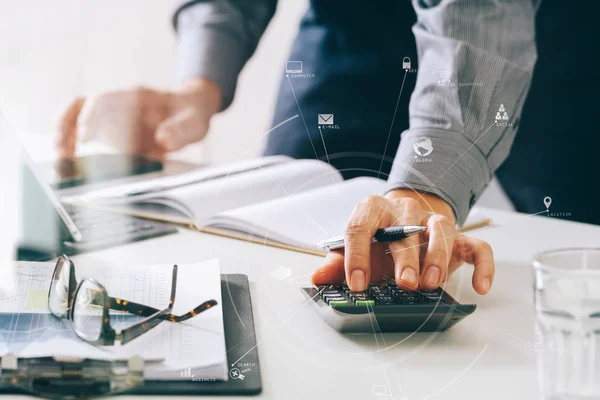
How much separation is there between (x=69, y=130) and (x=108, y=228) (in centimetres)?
34

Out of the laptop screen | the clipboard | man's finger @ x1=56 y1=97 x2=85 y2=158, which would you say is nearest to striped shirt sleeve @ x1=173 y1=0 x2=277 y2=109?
man's finger @ x1=56 y1=97 x2=85 y2=158

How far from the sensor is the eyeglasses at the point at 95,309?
1.38ft

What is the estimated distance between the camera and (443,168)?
0.63m

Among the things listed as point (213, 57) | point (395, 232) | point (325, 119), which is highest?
point (213, 57)

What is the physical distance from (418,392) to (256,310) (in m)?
0.16

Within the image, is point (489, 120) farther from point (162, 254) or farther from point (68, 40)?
point (68, 40)

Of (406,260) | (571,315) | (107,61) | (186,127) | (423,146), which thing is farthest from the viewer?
(107,61)

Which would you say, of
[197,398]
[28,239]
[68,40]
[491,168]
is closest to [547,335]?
[197,398]

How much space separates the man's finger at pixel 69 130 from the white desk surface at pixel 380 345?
1.32 ft

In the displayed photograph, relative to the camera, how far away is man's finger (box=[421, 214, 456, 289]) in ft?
1.66

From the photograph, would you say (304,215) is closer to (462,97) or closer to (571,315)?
(462,97)

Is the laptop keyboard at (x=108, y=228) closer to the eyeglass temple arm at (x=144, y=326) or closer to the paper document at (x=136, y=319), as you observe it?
the paper document at (x=136, y=319)

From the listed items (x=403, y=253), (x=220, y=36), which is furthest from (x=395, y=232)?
(x=220, y=36)

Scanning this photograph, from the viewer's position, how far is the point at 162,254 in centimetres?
63
